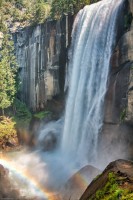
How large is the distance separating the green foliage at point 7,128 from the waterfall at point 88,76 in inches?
212

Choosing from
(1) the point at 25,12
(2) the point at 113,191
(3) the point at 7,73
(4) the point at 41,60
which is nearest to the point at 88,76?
(4) the point at 41,60

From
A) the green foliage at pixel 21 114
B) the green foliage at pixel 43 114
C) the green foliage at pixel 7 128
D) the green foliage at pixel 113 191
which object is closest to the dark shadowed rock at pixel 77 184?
the green foliage at pixel 113 191

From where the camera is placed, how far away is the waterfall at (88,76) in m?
23.1

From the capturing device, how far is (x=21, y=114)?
32844 mm

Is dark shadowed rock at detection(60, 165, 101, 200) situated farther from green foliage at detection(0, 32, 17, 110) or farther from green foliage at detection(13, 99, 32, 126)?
green foliage at detection(0, 32, 17, 110)

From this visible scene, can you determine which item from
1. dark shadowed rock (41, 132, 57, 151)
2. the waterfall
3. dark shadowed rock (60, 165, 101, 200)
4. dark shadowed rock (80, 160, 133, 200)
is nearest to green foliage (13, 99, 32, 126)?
dark shadowed rock (41, 132, 57, 151)

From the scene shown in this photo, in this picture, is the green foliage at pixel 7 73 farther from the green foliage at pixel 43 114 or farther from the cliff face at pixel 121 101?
the cliff face at pixel 121 101

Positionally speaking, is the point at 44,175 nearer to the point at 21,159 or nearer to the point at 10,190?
the point at 10,190

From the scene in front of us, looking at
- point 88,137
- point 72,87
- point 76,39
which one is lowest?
point 88,137

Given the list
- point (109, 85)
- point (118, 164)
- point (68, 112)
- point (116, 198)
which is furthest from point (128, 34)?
point (116, 198)

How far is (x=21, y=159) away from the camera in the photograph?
85.3 feet

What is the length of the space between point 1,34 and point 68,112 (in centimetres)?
1670

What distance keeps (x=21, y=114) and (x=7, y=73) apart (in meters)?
4.81

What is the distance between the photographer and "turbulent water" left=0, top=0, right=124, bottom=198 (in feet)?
74.5
